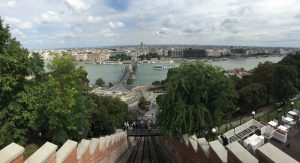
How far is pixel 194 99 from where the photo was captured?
1645cm

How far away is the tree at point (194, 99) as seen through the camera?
1602 cm

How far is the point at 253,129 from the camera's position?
60.2 feet

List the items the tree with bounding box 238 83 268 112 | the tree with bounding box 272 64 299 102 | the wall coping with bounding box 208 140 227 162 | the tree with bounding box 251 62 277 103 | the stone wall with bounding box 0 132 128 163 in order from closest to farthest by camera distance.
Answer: the stone wall with bounding box 0 132 128 163, the wall coping with bounding box 208 140 227 162, the tree with bounding box 272 64 299 102, the tree with bounding box 238 83 268 112, the tree with bounding box 251 62 277 103

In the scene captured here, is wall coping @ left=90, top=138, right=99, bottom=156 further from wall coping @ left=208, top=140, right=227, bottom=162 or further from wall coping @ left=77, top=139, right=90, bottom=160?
wall coping @ left=208, top=140, right=227, bottom=162

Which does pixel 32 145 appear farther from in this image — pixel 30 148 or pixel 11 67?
pixel 11 67

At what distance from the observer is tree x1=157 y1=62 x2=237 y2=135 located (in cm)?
1602

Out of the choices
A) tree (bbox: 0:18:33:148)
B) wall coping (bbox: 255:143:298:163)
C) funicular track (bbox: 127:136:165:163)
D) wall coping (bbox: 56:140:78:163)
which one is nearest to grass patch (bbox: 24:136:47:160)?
tree (bbox: 0:18:33:148)

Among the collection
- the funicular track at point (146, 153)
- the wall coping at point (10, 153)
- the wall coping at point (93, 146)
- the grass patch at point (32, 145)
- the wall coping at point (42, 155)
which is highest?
the wall coping at point (10, 153)

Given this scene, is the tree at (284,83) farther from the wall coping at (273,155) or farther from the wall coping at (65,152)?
the wall coping at (273,155)

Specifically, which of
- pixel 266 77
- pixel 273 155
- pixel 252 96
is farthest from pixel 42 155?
pixel 266 77

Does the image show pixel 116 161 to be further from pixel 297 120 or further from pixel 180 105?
pixel 297 120

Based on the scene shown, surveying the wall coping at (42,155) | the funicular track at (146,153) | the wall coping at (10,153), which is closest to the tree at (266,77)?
the funicular track at (146,153)

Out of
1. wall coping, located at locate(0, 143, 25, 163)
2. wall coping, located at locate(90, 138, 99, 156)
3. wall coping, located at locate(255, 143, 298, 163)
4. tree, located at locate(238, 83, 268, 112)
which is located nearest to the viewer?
wall coping, located at locate(255, 143, 298, 163)

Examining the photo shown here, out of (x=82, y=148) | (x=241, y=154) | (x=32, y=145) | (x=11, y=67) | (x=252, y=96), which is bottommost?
(x=252, y=96)
